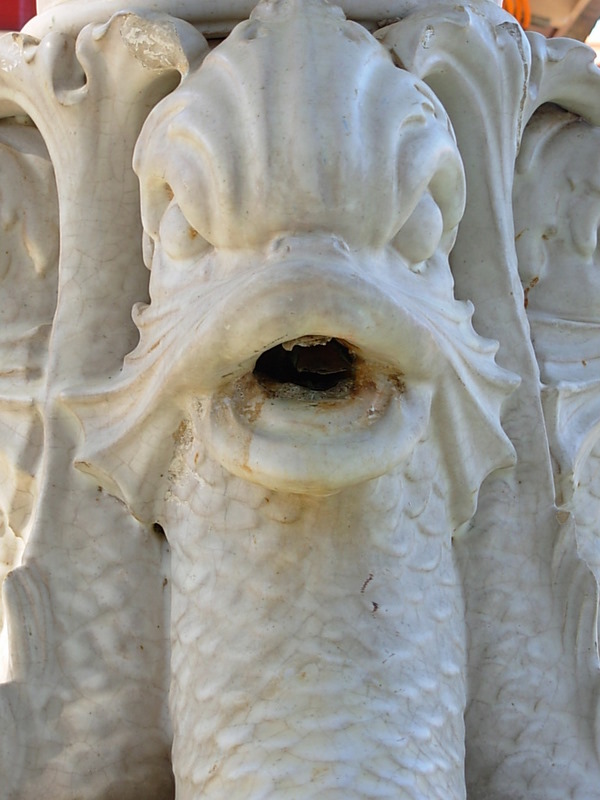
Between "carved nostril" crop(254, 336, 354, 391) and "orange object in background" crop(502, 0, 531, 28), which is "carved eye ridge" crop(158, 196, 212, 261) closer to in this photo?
"carved nostril" crop(254, 336, 354, 391)

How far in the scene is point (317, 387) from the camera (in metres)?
0.73

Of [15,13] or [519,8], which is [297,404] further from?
[15,13]

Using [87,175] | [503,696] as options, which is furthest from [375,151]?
[503,696]

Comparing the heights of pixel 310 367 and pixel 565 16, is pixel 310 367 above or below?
above

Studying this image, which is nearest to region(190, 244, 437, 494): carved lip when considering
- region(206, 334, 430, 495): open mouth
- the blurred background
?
region(206, 334, 430, 495): open mouth

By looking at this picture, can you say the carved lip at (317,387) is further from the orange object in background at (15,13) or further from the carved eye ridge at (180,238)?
the orange object in background at (15,13)

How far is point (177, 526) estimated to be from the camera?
32.2 inches

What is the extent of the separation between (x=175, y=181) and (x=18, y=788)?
49cm

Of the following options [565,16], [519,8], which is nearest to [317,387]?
[519,8]

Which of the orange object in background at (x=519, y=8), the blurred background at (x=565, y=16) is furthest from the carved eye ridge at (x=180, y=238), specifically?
the blurred background at (x=565, y=16)

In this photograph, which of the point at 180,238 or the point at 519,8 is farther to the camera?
the point at 519,8

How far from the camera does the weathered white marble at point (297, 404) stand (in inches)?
27.3

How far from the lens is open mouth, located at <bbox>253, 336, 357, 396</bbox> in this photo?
28.5 inches

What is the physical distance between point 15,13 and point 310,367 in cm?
140
